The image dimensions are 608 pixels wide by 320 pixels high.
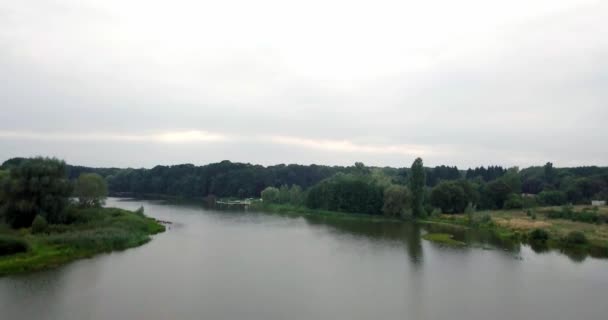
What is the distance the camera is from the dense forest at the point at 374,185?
5541 cm

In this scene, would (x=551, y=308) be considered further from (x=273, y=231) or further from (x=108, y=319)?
(x=273, y=231)

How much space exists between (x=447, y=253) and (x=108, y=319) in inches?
885

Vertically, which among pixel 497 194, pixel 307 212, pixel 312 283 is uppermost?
pixel 497 194

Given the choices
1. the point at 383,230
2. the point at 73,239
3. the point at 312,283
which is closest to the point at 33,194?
the point at 73,239

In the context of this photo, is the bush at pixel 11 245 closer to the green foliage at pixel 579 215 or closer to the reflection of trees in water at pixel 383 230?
the reflection of trees in water at pixel 383 230

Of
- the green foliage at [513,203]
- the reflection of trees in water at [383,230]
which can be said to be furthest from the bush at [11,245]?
the green foliage at [513,203]

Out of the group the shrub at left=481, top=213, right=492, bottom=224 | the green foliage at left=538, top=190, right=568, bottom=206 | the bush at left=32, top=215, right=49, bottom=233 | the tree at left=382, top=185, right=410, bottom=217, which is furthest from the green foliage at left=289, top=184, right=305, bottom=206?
the bush at left=32, top=215, right=49, bottom=233

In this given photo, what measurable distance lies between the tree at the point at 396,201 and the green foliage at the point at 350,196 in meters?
2.20

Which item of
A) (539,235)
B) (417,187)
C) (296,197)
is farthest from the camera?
A: (296,197)

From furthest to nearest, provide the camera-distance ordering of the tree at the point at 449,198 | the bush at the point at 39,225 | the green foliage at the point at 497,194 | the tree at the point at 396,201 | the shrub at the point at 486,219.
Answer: the green foliage at the point at 497,194 → the tree at the point at 449,198 → the tree at the point at 396,201 → the shrub at the point at 486,219 → the bush at the point at 39,225

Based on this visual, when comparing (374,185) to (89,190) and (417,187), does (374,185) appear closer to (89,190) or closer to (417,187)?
(417,187)

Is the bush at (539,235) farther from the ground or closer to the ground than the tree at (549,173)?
closer to the ground

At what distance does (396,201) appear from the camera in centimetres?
5344

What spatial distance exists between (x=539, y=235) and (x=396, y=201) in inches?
747
